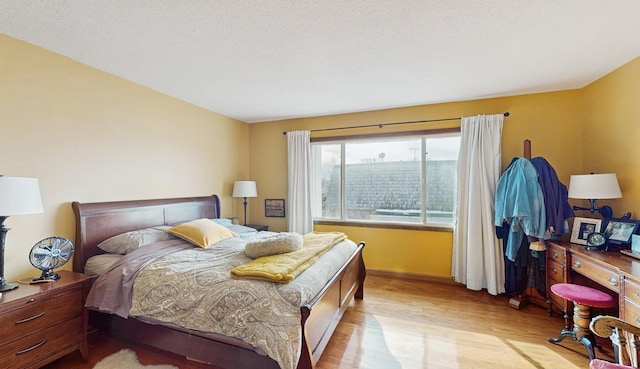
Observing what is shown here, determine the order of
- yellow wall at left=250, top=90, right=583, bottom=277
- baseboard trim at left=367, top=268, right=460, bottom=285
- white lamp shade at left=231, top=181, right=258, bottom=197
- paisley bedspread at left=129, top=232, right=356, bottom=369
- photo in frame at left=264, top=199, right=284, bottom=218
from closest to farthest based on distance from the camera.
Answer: paisley bedspread at left=129, top=232, right=356, bottom=369, yellow wall at left=250, top=90, right=583, bottom=277, baseboard trim at left=367, top=268, right=460, bottom=285, white lamp shade at left=231, top=181, right=258, bottom=197, photo in frame at left=264, top=199, right=284, bottom=218

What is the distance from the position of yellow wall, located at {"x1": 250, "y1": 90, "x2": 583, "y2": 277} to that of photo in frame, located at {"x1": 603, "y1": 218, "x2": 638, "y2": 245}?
2.98 feet

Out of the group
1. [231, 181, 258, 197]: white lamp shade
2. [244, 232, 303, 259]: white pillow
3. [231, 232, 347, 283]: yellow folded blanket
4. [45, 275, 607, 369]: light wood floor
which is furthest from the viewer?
[231, 181, 258, 197]: white lamp shade

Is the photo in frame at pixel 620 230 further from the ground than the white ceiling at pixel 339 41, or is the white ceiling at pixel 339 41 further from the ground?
the white ceiling at pixel 339 41

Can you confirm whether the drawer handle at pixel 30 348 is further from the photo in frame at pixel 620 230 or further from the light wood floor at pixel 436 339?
the photo in frame at pixel 620 230

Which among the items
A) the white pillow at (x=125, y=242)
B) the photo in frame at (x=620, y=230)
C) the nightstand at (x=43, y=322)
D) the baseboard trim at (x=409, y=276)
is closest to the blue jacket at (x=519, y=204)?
the photo in frame at (x=620, y=230)

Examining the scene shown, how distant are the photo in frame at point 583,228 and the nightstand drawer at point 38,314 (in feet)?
15.0

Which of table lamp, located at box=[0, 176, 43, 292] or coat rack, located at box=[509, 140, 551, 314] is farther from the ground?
table lamp, located at box=[0, 176, 43, 292]

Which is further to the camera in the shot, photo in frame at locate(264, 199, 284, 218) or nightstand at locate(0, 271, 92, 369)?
photo in frame at locate(264, 199, 284, 218)

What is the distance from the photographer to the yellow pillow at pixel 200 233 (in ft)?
8.89

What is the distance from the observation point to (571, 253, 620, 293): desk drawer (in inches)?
75.9

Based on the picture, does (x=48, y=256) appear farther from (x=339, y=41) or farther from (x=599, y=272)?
(x=599, y=272)

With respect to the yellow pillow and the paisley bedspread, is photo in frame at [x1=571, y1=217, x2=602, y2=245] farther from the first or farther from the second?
the yellow pillow

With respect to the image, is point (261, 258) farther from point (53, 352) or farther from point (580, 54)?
point (580, 54)

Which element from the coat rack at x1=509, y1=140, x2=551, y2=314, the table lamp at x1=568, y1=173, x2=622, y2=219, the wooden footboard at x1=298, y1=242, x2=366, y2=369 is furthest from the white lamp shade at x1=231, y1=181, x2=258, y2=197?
the table lamp at x1=568, y1=173, x2=622, y2=219
